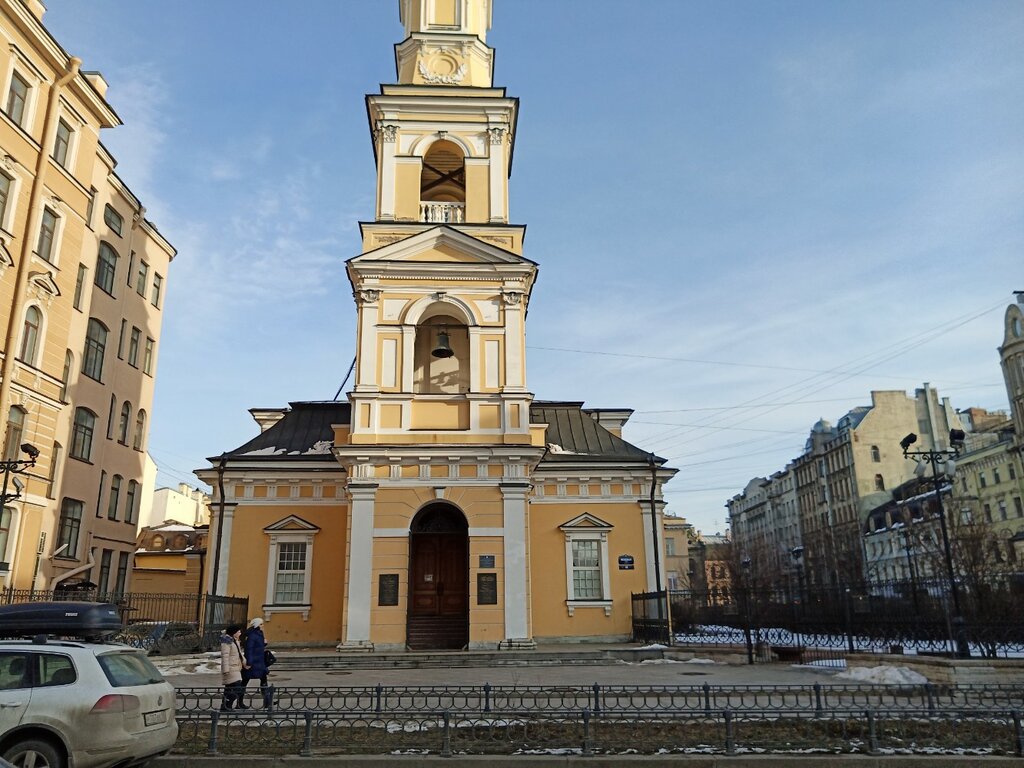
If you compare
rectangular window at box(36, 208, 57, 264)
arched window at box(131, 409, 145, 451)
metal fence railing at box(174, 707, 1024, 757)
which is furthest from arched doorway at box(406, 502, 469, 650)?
arched window at box(131, 409, 145, 451)

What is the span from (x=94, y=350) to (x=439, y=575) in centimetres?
1648

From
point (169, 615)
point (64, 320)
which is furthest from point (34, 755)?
point (169, 615)

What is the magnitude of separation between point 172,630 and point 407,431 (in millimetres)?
8819

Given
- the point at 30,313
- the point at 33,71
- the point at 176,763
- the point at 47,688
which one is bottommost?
the point at 176,763

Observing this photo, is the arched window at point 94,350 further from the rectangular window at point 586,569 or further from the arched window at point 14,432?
the rectangular window at point 586,569

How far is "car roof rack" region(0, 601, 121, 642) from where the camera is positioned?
12.8m

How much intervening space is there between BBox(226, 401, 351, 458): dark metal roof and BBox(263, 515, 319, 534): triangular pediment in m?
2.45

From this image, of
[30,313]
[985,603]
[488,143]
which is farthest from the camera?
[488,143]

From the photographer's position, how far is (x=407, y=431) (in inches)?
953

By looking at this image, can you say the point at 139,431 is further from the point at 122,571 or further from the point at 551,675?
the point at 551,675

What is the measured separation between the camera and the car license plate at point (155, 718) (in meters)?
8.29

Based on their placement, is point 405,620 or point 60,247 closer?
point 405,620

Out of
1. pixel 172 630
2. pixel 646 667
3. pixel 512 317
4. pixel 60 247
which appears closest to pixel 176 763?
pixel 646 667

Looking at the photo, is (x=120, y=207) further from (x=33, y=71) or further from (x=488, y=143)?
(x=488, y=143)
